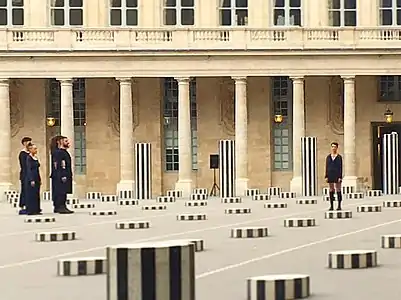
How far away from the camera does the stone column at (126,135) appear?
162 feet

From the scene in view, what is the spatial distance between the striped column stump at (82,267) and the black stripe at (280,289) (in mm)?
3753

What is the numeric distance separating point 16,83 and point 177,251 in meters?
43.3

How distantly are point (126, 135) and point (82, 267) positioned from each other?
3415cm

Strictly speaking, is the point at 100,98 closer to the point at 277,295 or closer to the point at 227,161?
the point at 227,161

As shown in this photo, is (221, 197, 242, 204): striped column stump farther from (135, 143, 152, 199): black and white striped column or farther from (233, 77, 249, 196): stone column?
(233, 77, 249, 196): stone column

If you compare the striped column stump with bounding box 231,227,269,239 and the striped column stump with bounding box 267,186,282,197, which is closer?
the striped column stump with bounding box 231,227,269,239

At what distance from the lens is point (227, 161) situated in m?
42.0

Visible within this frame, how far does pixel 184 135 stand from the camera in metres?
49.5

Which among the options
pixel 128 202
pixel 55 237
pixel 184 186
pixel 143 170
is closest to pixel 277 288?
pixel 55 237

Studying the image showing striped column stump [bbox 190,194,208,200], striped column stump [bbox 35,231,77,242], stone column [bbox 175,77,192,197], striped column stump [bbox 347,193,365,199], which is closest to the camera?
striped column stump [bbox 35,231,77,242]

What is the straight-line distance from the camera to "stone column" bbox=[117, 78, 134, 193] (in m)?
49.3

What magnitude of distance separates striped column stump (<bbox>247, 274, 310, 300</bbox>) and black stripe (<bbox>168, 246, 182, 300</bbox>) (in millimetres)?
2721

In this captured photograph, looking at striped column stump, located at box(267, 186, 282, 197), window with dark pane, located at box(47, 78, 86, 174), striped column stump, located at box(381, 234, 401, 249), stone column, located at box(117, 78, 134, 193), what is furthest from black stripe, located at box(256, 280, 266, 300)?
window with dark pane, located at box(47, 78, 86, 174)

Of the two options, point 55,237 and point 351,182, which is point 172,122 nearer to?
point 351,182
